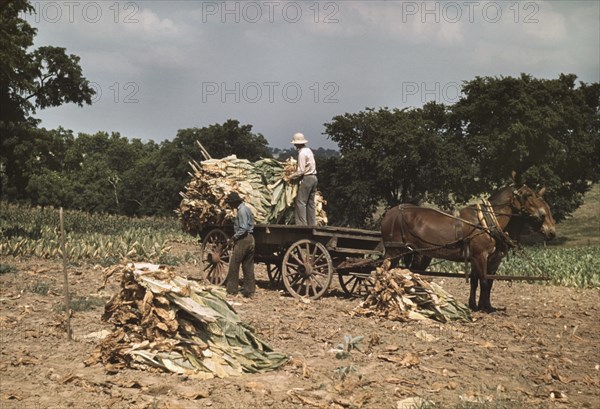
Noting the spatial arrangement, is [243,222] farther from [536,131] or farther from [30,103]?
[536,131]

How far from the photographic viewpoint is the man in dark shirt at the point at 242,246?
12.2 metres

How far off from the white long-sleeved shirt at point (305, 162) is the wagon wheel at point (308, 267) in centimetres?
149

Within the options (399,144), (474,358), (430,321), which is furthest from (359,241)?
(399,144)

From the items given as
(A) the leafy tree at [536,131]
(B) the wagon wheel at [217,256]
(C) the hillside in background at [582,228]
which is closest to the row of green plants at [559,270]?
(B) the wagon wheel at [217,256]

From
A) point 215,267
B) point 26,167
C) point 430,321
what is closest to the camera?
point 430,321

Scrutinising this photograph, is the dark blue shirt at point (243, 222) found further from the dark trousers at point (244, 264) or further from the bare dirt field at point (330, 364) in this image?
the bare dirt field at point (330, 364)

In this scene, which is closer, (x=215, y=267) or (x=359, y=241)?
(x=359, y=241)

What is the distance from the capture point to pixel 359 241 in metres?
12.7

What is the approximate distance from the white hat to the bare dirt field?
3.39 meters

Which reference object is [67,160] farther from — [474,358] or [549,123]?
[474,358]

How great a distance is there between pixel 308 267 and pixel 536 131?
1339 inches

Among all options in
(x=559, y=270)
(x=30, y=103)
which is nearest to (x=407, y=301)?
(x=559, y=270)

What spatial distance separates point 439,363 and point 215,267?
7126 millimetres

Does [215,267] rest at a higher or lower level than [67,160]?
lower
